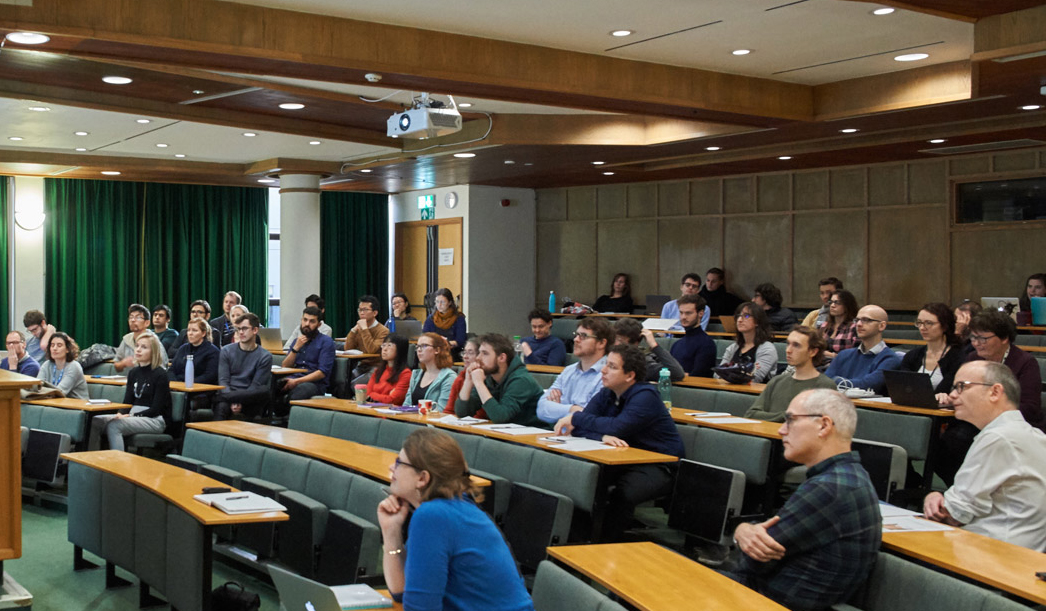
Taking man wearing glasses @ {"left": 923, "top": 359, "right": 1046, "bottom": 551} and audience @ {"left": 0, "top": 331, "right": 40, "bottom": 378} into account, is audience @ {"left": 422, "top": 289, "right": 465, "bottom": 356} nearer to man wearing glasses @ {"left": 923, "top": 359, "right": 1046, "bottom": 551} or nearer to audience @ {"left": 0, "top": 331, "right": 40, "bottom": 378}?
audience @ {"left": 0, "top": 331, "right": 40, "bottom": 378}

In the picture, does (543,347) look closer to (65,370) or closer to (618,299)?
(65,370)

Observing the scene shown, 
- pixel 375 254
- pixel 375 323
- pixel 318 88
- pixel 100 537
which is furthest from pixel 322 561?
pixel 375 254

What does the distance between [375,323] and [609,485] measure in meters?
6.16

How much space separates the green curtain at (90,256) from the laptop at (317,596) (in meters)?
13.2

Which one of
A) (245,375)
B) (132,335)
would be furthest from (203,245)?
(245,375)

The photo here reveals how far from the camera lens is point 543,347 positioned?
9266 mm

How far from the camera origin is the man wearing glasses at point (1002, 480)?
3479 mm

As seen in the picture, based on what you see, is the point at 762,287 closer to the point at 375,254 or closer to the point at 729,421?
the point at 729,421

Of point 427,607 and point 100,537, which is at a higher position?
point 427,607

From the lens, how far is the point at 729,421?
5855mm

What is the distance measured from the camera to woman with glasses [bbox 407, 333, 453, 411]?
6.94 metres

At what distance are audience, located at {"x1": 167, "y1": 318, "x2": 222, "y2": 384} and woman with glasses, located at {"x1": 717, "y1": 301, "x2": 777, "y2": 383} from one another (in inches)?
183

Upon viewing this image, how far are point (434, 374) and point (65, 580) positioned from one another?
2734mm

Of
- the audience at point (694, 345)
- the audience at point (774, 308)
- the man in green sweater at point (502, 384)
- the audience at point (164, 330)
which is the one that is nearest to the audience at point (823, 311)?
the audience at point (774, 308)
